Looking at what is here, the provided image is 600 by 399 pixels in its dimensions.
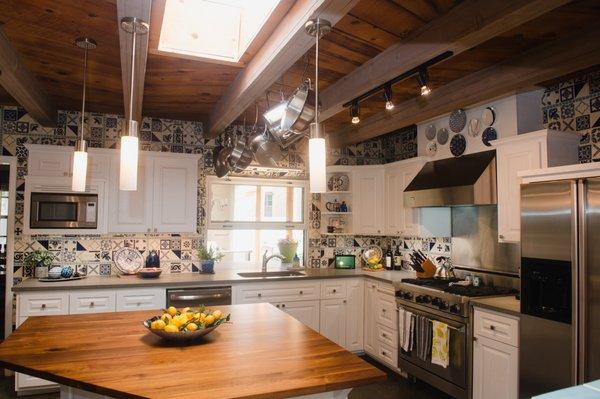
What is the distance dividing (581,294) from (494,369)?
95 centimetres

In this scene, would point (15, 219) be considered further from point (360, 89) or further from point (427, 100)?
point (427, 100)

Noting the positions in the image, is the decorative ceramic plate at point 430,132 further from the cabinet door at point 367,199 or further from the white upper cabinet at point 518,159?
the white upper cabinet at point 518,159

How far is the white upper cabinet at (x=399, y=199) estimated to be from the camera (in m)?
4.45

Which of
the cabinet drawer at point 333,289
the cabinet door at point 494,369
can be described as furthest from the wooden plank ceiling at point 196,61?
the cabinet door at point 494,369

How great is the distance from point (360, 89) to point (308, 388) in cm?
210

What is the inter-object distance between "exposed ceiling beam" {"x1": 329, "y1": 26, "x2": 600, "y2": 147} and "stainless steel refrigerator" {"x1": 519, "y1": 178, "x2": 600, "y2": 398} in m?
0.74

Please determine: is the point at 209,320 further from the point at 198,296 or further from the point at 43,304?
the point at 43,304

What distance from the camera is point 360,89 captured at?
2.96 meters

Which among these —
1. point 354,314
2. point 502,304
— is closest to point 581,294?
point 502,304

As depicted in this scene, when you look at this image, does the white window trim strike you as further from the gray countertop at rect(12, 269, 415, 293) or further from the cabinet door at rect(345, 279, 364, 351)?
the cabinet door at rect(345, 279, 364, 351)

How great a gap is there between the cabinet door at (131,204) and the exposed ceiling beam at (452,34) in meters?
2.47

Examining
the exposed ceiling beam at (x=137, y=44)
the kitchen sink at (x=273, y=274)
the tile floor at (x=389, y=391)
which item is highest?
the exposed ceiling beam at (x=137, y=44)

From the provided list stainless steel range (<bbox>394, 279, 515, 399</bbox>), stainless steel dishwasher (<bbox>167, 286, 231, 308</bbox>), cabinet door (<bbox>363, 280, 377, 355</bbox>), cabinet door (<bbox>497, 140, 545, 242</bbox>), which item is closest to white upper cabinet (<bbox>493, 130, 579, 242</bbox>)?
cabinet door (<bbox>497, 140, 545, 242</bbox>)

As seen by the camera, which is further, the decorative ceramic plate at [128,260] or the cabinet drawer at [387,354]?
the decorative ceramic plate at [128,260]
